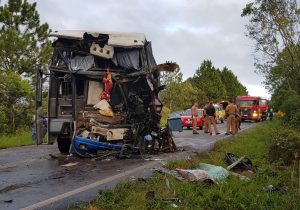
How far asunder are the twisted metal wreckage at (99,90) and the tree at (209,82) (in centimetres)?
6317

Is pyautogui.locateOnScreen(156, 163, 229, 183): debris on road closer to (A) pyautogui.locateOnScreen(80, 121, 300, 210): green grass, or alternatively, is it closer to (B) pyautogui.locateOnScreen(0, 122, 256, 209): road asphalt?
(A) pyautogui.locateOnScreen(80, 121, 300, 210): green grass

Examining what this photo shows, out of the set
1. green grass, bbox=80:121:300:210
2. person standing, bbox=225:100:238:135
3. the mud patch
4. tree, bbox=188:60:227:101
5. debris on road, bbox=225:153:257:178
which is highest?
tree, bbox=188:60:227:101

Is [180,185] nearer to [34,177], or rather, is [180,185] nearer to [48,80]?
[34,177]

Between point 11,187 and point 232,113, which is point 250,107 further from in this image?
point 11,187

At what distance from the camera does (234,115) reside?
73.0 feet

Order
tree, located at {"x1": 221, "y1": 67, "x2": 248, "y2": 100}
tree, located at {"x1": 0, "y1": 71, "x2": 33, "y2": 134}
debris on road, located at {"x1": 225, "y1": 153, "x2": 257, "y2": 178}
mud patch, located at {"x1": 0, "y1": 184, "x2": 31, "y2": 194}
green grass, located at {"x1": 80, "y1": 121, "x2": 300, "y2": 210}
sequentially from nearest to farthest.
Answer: green grass, located at {"x1": 80, "y1": 121, "x2": 300, "y2": 210}, mud patch, located at {"x1": 0, "y1": 184, "x2": 31, "y2": 194}, debris on road, located at {"x1": 225, "y1": 153, "x2": 257, "y2": 178}, tree, located at {"x1": 0, "y1": 71, "x2": 33, "y2": 134}, tree, located at {"x1": 221, "y1": 67, "x2": 248, "y2": 100}

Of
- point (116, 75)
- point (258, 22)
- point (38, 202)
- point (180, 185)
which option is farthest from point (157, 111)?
point (258, 22)

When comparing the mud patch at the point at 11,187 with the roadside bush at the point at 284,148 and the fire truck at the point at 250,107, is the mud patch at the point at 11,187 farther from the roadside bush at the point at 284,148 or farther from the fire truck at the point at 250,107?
the fire truck at the point at 250,107

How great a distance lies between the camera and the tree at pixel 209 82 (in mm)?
76875

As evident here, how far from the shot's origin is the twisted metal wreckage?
12.9m

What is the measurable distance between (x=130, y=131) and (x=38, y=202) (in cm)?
625

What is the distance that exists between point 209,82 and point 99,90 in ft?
214

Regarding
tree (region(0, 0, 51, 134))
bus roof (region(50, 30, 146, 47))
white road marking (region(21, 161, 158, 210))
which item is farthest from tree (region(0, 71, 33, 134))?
white road marking (region(21, 161, 158, 210))

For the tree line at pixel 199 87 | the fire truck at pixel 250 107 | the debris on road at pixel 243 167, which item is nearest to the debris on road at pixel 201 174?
the debris on road at pixel 243 167
